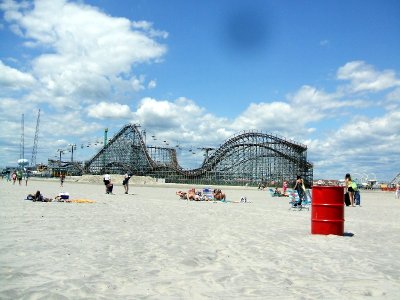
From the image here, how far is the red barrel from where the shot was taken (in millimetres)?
7414

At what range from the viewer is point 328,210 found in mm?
7480

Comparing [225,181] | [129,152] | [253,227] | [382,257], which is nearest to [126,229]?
[253,227]

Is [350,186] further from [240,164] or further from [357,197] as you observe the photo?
[240,164]

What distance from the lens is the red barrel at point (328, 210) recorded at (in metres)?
7.41

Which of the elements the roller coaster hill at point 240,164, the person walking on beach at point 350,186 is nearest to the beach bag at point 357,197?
the person walking on beach at point 350,186

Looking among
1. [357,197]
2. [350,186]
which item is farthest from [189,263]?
[357,197]

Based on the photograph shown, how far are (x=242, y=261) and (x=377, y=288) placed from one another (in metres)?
1.63

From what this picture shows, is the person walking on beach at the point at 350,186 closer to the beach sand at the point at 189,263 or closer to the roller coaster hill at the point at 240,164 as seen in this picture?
the beach sand at the point at 189,263

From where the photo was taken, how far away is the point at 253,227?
848 centimetres

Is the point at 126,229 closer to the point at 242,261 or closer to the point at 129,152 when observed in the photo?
the point at 242,261

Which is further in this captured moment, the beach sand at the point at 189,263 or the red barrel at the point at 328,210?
the red barrel at the point at 328,210

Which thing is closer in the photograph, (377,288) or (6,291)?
(6,291)

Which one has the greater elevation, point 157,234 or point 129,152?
point 129,152

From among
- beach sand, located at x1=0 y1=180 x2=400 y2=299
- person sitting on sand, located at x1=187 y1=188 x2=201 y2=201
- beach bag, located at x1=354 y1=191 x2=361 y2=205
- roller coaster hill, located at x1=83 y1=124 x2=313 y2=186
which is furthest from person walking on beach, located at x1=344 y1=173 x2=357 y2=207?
roller coaster hill, located at x1=83 y1=124 x2=313 y2=186
